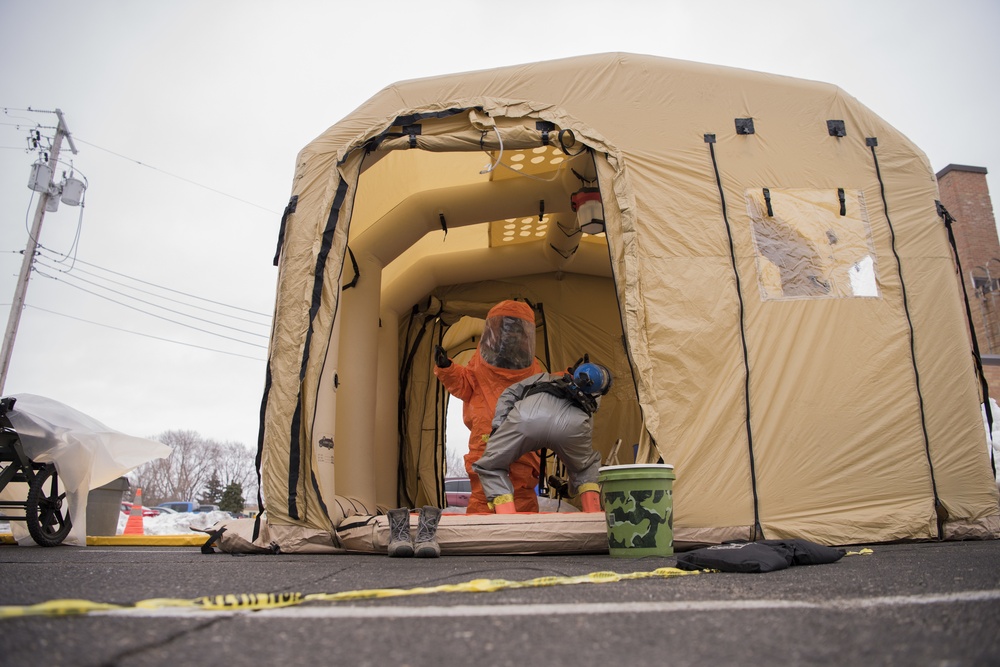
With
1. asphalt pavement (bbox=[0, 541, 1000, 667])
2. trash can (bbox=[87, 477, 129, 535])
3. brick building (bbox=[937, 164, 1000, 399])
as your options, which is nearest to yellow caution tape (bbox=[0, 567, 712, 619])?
asphalt pavement (bbox=[0, 541, 1000, 667])

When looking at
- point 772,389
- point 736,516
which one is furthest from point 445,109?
point 736,516

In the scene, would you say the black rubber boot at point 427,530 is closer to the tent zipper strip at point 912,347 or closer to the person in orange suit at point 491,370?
the person in orange suit at point 491,370

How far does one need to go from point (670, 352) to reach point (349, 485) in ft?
7.91

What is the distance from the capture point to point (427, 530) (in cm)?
346

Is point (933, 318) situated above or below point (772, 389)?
above

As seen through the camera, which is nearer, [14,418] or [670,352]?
[670,352]

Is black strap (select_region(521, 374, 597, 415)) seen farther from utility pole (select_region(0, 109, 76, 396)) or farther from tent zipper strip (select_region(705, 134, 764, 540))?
utility pole (select_region(0, 109, 76, 396))

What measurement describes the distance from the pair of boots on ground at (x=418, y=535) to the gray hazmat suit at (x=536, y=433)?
30.2 inches

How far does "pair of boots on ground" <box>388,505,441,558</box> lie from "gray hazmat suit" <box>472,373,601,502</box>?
766 millimetres

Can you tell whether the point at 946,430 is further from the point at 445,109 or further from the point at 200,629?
the point at 200,629

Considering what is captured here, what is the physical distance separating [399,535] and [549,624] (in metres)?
2.39

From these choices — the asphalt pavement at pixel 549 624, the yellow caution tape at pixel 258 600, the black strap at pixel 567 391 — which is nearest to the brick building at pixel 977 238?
the black strap at pixel 567 391

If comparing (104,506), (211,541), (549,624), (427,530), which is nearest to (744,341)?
(427,530)

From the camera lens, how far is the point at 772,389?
3723 mm
